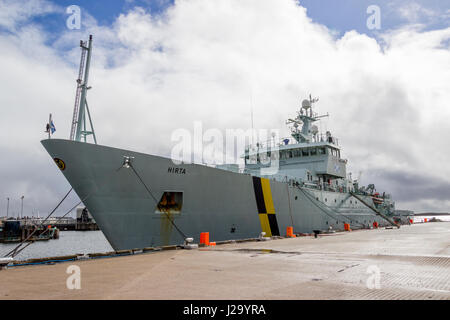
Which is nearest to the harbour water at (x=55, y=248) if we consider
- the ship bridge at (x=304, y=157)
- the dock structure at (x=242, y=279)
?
the ship bridge at (x=304, y=157)

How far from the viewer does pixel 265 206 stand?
14.9 m

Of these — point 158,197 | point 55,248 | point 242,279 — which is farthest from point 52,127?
point 55,248

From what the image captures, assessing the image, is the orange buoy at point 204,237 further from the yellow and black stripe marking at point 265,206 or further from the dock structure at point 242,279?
the yellow and black stripe marking at point 265,206

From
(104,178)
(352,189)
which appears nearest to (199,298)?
(104,178)

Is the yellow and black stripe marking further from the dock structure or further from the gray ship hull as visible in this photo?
the dock structure

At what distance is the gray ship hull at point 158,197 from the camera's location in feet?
30.5

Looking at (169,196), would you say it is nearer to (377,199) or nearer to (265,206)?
(265,206)

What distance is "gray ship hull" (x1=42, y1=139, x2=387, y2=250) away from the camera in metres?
9.30

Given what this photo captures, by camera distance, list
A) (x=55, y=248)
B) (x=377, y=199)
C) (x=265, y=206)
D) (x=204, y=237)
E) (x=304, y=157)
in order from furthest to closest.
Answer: (x=55, y=248) < (x=377, y=199) < (x=304, y=157) < (x=265, y=206) < (x=204, y=237)

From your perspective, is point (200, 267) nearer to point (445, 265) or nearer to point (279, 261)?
point (279, 261)

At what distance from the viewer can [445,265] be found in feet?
20.7

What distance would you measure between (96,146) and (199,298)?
21.7 ft

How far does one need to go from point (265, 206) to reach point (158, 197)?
5872 millimetres
